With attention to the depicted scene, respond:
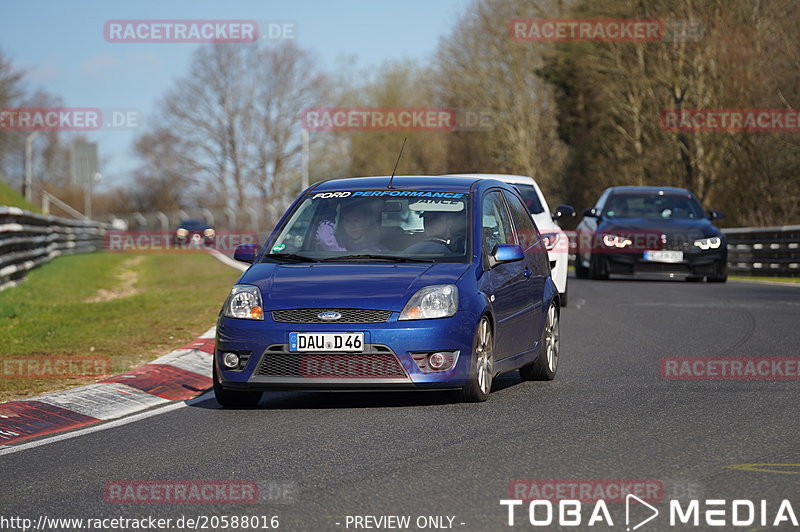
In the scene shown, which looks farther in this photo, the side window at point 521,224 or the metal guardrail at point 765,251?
the metal guardrail at point 765,251

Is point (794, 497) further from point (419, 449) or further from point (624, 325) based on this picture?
point (624, 325)

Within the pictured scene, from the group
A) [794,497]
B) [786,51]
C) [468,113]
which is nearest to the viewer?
[794,497]

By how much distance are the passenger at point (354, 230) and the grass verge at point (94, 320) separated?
7.54 ft

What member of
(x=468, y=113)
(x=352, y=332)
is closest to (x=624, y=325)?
(x=352, y=332)

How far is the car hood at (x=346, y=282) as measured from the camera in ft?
28.2

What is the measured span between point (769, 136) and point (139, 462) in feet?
101

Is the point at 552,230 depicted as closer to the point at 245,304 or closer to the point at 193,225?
the point at 245,304

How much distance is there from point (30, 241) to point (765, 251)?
16.2 m

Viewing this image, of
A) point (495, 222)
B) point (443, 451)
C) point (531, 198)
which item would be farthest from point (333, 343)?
point (531, 198)

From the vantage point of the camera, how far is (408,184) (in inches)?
398

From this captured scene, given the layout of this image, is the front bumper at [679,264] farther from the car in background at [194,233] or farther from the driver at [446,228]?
the car in background at [194,233]

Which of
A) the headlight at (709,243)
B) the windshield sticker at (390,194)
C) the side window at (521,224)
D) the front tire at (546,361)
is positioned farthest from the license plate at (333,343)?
the headlight at (709,243)

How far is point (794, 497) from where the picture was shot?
5707 mm

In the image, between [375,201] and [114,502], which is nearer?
[114,502]
